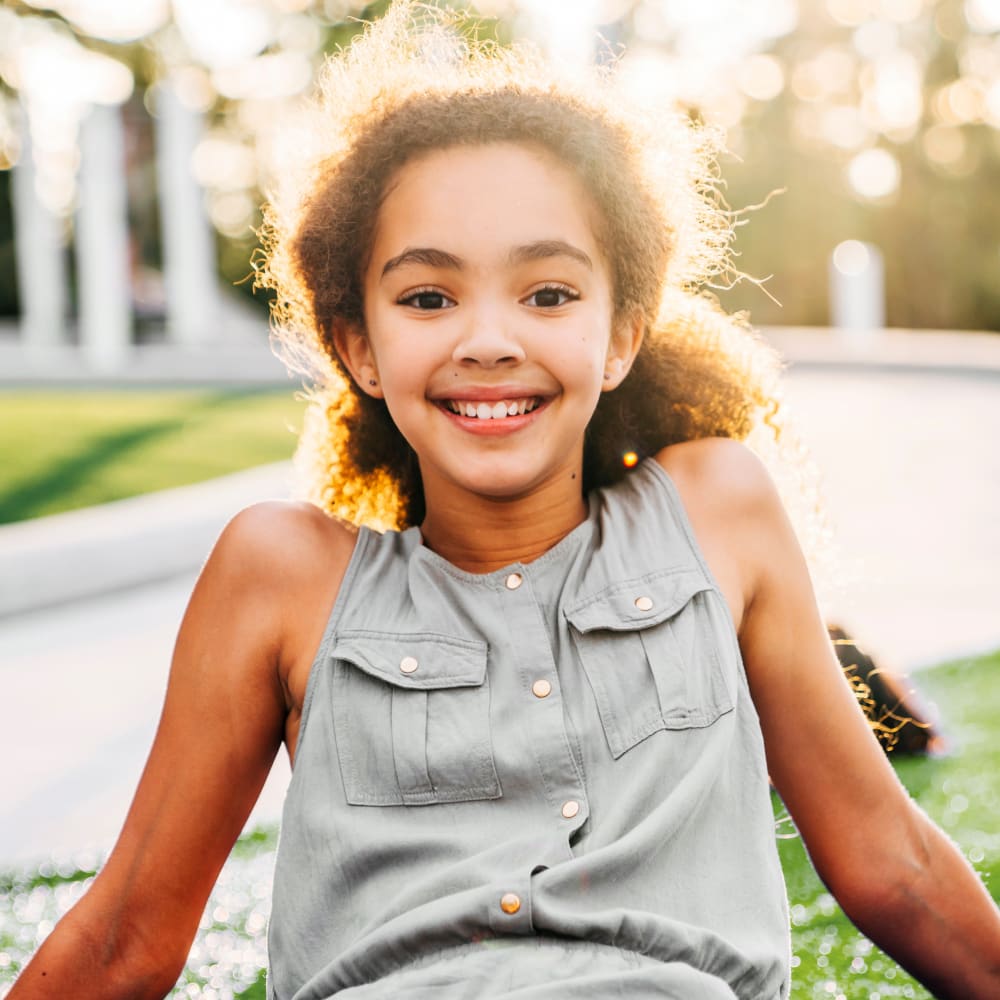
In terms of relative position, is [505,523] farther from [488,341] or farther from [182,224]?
[182,224]

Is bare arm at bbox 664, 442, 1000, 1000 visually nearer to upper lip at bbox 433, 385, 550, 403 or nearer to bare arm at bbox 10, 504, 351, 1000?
upper lip at bbox 433, 385, 550, 403

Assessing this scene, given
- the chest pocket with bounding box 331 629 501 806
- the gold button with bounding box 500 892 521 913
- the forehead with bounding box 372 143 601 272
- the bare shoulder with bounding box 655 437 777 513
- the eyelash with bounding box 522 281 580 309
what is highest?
the forehead with bounding box 372 143 601 272

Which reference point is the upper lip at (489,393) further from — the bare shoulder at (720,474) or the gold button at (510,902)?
the gold button at (510,902)

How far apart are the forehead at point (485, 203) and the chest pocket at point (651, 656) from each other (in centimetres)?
43

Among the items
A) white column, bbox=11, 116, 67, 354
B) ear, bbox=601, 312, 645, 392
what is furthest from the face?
white column, bbox=11, 116, 67, 354

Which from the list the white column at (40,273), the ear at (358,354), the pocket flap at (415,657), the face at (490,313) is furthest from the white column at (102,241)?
the pocket flap at (415,657)

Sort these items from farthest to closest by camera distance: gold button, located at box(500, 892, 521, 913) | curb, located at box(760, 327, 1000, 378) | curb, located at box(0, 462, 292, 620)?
curb, located at box(760, 327, 1000, 378)
curb, located at box(0, 462, 292, 620)
gold button, located at box(500, 892, 521, 913)

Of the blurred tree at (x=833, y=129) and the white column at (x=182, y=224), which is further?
the blurred tree at (x=833, y=129)

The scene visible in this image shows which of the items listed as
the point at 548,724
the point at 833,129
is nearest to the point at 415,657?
the point at 548,724

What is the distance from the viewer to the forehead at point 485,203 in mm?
1685

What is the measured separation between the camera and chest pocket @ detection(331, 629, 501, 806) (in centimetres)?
157

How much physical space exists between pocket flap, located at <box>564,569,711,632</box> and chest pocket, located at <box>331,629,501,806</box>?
0.42 feet

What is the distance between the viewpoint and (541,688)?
160cm

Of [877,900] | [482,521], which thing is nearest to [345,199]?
[482,521]
